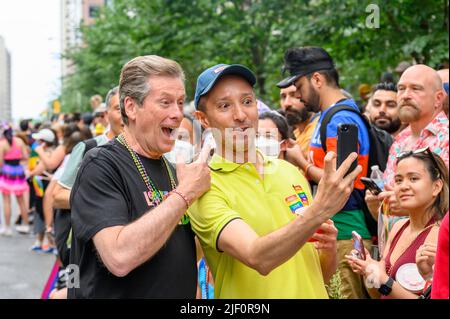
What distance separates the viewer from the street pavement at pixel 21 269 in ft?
28.8

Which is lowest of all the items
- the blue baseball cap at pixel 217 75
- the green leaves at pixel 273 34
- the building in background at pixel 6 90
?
the building in background at pixel 6 90

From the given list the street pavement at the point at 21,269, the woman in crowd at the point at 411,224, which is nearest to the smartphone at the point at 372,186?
the woman in crowd at the point at 411,224

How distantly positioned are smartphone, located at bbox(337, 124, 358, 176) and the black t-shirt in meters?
0.80

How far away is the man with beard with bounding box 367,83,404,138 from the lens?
6738 mm

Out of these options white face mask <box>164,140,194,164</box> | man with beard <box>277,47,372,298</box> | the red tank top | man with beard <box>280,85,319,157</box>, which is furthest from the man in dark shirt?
man with beard <box>280,85,319,157</box>

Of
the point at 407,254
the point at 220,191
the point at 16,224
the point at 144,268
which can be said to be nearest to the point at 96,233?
the point at 144,268

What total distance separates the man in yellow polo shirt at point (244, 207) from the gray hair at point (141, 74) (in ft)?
0.45

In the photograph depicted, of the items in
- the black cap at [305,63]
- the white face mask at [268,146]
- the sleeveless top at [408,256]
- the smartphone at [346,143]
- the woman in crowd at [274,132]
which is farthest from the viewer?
the black cap at [305,63]

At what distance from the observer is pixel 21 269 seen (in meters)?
10.4

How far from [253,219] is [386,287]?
130 cm

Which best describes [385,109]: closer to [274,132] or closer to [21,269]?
[274,132]

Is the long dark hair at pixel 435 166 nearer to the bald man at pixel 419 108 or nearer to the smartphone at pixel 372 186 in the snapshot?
the smartphone at pixel 372 186

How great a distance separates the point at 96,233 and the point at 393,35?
7.52 m
